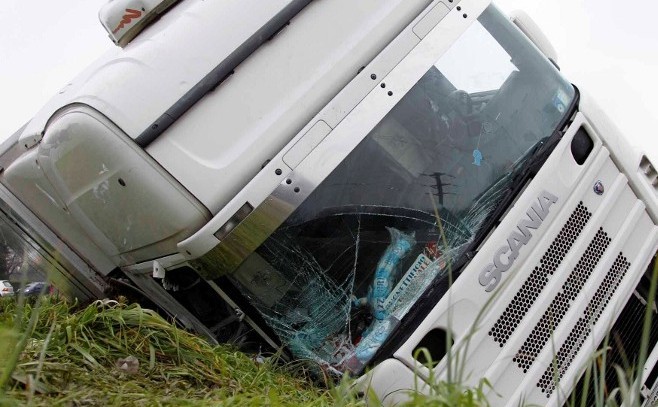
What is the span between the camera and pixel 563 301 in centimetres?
393

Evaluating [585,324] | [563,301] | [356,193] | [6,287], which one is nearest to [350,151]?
[356,193]

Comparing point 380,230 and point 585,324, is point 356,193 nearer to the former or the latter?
point 380,230

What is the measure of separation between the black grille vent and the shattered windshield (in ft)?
2.13

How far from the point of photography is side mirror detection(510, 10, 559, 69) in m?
4.97

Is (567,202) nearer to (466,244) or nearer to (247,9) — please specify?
(466,244)

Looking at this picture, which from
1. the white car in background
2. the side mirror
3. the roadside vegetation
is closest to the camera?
the roadside vegetation

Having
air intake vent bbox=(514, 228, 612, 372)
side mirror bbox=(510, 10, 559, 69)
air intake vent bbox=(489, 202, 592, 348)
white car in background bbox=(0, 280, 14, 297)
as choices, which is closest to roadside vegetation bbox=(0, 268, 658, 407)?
air intake vent bbox=(514, 228, 612, 372)

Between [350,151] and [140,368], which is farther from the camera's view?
[350,151]

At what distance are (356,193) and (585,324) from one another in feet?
4.10

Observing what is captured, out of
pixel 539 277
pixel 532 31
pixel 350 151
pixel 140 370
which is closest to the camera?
pixel 140 370

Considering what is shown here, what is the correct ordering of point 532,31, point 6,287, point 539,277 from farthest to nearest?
1. point 6,287
2. point 532,31
3. point 539,277

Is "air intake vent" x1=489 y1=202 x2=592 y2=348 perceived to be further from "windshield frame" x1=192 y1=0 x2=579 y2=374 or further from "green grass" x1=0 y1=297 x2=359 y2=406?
"green grass" x1=0 y1=297 x2=359 y2=406

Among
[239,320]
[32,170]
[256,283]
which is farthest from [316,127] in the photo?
[32,170]

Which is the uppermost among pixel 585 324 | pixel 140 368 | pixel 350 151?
pixel 585 324
